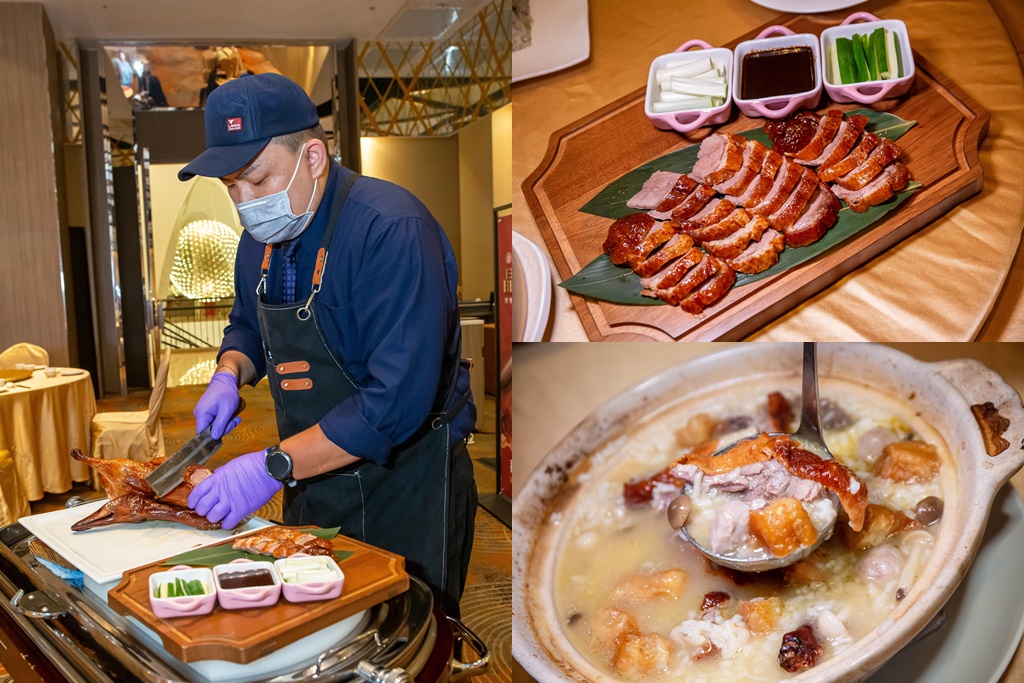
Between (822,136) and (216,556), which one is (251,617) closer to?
(216,556)

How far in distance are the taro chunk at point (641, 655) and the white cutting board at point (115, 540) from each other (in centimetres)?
76

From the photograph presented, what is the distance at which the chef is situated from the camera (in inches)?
68.8

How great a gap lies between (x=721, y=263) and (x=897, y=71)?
452 millimetres

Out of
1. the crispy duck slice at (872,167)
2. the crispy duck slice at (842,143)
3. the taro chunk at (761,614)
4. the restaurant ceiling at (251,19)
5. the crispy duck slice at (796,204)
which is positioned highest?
the restaurant ceiling at (251,19)

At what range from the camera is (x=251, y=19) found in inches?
289

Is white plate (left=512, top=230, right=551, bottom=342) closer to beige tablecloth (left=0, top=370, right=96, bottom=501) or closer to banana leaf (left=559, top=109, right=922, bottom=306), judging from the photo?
banana leaf (left=559, top=109, right=922, bottom=306)

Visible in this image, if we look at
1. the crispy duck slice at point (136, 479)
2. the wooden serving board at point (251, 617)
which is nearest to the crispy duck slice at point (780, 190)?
the wooden serving board at point (251, 617)

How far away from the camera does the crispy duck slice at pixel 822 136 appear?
138cm

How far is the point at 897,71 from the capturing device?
1375 mm

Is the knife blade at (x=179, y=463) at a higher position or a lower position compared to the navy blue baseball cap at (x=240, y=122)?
lower

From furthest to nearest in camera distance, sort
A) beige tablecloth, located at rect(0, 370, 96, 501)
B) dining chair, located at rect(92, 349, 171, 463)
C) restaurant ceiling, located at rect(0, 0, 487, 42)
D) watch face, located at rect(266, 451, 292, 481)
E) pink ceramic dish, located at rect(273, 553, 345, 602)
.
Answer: restaurant ceiling, located at rect(0, 0, 487, 42), dining chair, located at rect(92, 349, 171, 463), beige tablecloth, located at rect(0, 370, 96, 501), watch face, located at rect(266, 451, 292, 481), pink ceramic dish, located at rect(273, 553, 345, 602)

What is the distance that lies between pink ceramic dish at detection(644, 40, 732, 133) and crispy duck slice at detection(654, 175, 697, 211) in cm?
10

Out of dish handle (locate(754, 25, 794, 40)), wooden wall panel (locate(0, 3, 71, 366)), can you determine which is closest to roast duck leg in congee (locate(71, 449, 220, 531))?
dish handle (locate(754, 25, 794, 40))

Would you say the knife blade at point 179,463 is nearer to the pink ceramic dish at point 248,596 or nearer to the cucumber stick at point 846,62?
the pink ceramic dish at point 248,596
